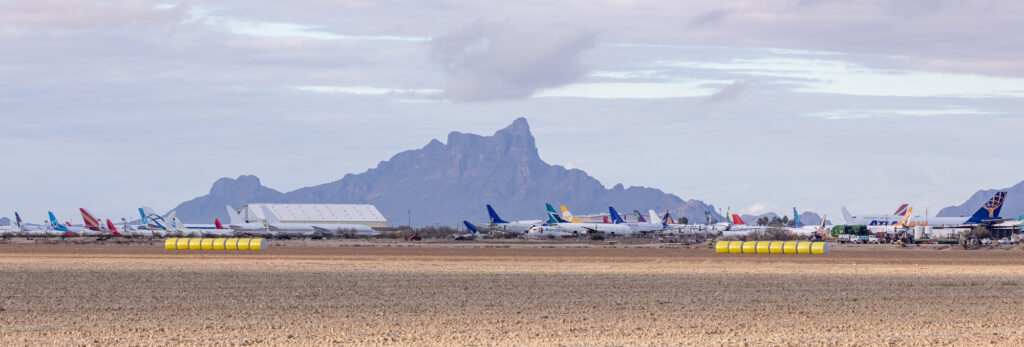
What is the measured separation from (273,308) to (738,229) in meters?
Result: 128

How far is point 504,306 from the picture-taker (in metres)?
27.8

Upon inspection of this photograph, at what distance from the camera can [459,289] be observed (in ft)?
112

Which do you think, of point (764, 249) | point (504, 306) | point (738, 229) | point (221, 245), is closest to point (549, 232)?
point (738, 229)

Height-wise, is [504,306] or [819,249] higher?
[819,249]

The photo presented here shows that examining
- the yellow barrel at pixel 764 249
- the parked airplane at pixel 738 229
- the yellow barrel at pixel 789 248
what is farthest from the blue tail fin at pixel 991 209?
the yellow barrel at pixel 789 248

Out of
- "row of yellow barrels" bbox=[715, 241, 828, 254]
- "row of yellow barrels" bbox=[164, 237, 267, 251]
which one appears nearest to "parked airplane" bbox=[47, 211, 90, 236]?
"row of yellow barrels" bbox=[164, 237, 267, 251]

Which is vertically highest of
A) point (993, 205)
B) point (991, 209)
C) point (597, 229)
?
point (993, 205)

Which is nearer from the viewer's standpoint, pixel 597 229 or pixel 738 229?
pixel 597 229

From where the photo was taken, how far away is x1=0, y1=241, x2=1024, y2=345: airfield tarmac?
21.1m

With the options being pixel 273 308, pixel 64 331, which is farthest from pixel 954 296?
pixel 64 331

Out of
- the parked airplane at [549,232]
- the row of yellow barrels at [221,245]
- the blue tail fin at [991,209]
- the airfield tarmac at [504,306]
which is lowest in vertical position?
the airfield tarmac at [504,306]

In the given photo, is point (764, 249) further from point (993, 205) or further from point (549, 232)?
point (993, 205)

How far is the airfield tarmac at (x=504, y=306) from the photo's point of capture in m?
21.1

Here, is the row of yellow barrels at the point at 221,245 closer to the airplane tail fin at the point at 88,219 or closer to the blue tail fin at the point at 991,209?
the airplane tail fin at the point at 88,219
